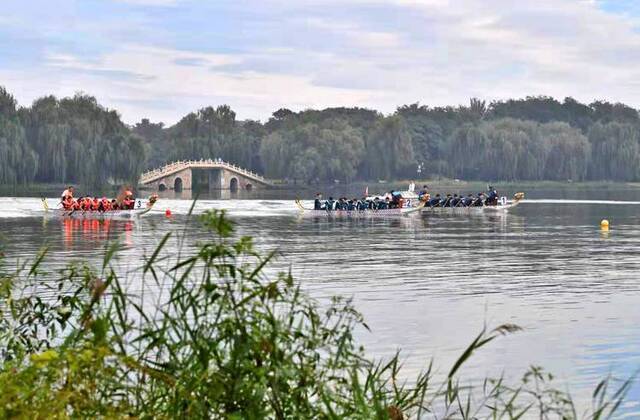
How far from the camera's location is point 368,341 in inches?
708

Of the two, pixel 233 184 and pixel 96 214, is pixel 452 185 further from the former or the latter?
pixel 96 214

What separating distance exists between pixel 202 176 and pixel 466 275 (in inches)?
4474

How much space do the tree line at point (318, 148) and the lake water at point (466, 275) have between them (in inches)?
1386

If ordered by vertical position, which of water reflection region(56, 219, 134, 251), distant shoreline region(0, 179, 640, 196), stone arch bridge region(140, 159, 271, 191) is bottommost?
water reflection region(56, 219, 134, 251)

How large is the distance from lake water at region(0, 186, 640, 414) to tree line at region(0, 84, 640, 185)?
1386 inches

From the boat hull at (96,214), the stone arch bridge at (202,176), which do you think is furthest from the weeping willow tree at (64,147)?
the boat hull at (96,214)

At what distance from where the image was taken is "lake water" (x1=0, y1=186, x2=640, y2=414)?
1716 centimetres

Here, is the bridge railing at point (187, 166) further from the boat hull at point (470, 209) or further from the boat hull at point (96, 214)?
the boat hull at point (96, 214)

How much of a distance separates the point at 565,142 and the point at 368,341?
11226cm

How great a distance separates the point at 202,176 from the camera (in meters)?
141

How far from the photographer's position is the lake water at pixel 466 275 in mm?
17156

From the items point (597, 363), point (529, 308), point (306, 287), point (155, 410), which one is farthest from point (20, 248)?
point (155, 410)

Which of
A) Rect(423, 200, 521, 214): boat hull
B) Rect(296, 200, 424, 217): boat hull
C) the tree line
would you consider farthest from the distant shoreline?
Rect(296, 200, 424, 217): boat hull

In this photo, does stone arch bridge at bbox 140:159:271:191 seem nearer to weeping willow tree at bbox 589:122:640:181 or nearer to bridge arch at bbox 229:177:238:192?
bridge arch at bbox 229:177:238:192
